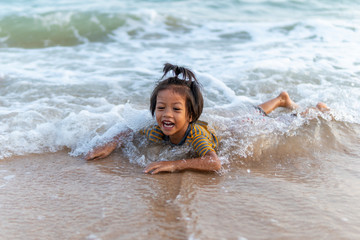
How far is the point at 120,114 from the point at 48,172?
1.40 metres

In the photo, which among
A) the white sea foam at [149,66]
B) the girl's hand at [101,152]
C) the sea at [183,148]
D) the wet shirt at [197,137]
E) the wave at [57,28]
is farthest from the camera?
the wave at [57,28]

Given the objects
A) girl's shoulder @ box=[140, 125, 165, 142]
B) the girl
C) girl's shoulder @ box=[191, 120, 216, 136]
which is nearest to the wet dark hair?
the girl

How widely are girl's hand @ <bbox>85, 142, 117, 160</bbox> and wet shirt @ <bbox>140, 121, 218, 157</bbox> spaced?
1.21ft

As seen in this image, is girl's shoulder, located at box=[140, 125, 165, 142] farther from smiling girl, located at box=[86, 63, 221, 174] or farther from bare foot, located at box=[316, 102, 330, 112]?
bare foot, located at box=[316, 102, 330, 112]

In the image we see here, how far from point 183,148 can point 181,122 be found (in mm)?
331

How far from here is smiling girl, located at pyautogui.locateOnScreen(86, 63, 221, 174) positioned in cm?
296

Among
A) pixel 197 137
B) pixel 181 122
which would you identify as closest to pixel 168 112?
pixel 181 122

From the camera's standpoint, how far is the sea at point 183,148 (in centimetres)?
212

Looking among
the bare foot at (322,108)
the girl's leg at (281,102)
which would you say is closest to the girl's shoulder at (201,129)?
the girl's leg at (281,102)

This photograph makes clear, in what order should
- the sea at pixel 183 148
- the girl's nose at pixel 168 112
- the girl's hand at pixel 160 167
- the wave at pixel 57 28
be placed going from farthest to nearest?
1. the wave at pixel 57 28
2. the girl's nose at pixel 168 112
3. the girl's hand at pixel 160 167
4. the sea at pixel 183 148

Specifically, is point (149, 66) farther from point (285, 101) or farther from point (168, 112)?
point (168, 112)

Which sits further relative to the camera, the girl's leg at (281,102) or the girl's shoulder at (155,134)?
the girl's leg at (281,102)

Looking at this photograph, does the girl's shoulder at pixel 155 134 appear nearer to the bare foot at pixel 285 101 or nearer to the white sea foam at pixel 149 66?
the white sea foam at pixel 149 66

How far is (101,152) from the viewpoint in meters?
3.33
